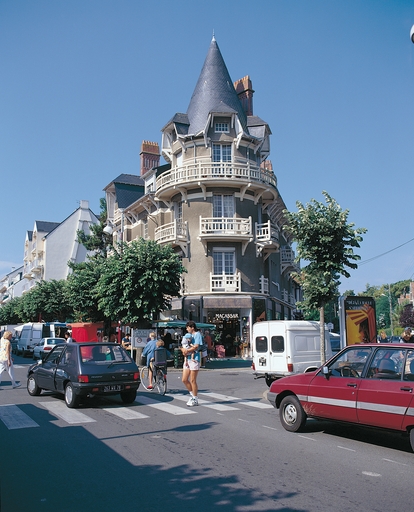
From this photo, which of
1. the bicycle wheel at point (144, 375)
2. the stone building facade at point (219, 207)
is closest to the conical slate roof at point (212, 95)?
the stone building facade at point (219, 207)

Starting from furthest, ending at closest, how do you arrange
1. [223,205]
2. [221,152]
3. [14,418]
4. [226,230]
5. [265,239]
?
[221,152] < [223,205] < [265,239] < [226,230] < [14,418]

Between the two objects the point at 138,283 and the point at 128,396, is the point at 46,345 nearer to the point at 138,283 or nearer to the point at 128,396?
the point at 138,283

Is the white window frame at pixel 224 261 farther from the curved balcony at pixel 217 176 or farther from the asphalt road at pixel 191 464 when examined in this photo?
the asphalt road at pixel 191 464

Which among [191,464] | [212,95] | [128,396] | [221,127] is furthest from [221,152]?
[191,464]

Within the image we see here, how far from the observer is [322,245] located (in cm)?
1609

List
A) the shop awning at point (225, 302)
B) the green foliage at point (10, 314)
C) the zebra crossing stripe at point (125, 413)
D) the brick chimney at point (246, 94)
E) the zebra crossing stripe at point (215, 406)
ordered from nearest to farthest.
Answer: the zebra crossing stripe at point (125, 413) < the zebra crossing stripe at point (215, 406) < the shop awning at point (225, 302) < the brick chimney at point (246, 94) < the green foliage at point (10, 314)

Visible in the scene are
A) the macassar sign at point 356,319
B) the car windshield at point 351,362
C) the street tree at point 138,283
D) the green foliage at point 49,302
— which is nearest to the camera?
the car windshield at point 351,362

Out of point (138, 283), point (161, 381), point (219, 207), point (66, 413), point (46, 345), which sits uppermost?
point (219, 207)

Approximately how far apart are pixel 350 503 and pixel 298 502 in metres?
0.53

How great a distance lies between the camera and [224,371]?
79.2 feet

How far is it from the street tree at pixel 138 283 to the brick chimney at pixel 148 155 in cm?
2071

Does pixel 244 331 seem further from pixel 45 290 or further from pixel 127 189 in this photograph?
pixel 45 290

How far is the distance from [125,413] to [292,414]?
12.4 ft

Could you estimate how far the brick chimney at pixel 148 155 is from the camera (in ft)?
149
